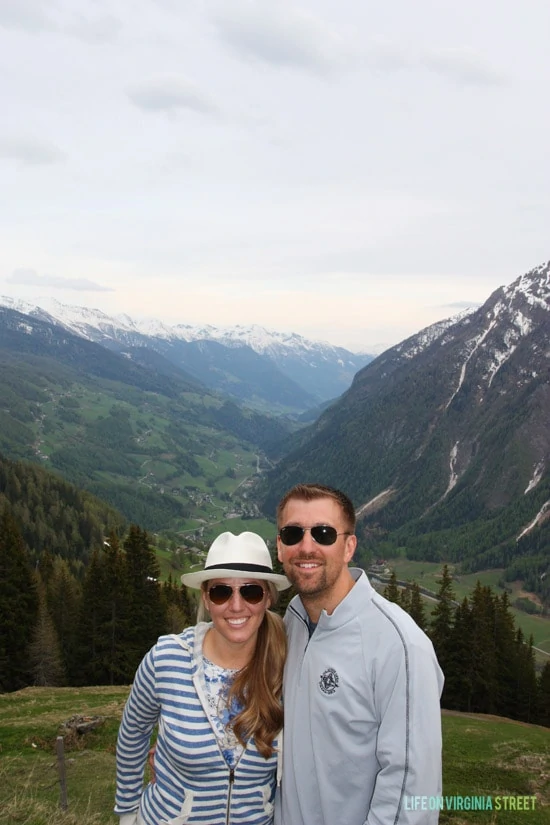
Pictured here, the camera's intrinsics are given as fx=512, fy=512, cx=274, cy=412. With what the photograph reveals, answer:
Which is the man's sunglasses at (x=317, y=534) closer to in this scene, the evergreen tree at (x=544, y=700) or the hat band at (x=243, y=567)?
the hat band at (x=243, y=567)

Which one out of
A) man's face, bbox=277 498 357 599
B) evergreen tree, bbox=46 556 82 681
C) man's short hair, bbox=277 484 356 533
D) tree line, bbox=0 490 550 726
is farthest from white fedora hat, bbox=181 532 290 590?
evergreen tree, bbox=46 556 82 681

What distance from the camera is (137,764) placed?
592cm

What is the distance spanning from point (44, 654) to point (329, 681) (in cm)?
4021

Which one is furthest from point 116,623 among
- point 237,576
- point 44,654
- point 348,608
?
point 348,608

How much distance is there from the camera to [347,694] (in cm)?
475

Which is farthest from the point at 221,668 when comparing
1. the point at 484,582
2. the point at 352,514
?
the point at 484,582

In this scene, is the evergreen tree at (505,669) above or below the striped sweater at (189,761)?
below

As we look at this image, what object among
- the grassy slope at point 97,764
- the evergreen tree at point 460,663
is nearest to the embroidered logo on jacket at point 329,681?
the grassy slope at point 97,764

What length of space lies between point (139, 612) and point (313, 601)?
135ft

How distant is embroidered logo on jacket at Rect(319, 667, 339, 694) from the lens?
488 cm

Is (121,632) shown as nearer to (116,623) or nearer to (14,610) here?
(116,623)

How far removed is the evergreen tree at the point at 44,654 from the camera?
37.4 m

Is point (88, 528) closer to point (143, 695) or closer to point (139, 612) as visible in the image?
point (139, 612)

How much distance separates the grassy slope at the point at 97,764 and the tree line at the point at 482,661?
49.3 ft
